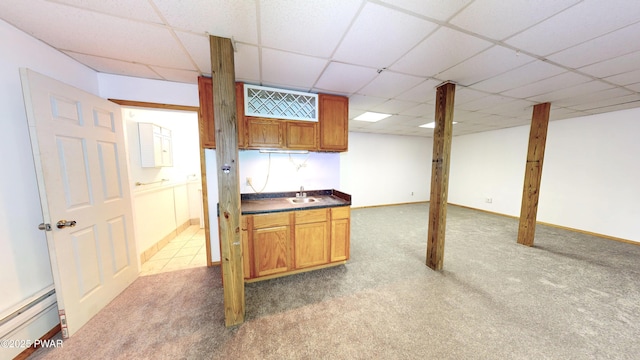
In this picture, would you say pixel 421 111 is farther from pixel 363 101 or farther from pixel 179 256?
pixel 179 256

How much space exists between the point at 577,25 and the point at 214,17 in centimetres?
272

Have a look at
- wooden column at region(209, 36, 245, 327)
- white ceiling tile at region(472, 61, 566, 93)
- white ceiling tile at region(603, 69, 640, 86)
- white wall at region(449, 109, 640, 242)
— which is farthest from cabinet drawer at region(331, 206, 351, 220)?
white wall at region(449, 109, 640, 242)

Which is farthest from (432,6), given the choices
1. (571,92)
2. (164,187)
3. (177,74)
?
(164,187)

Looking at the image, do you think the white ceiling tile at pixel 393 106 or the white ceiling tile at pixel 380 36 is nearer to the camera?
the white ceiling tile at pixel 380 36

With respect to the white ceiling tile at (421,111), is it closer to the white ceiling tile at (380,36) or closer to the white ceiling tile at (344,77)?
the white ceiling tile at (344,77)

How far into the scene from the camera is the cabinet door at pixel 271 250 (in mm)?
2338

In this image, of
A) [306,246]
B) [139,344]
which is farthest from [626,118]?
[139,344]

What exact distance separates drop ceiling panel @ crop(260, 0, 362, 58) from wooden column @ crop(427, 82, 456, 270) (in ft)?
5.52

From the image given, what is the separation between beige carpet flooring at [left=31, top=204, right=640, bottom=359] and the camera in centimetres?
153

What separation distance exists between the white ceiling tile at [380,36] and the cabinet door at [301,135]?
1008 millimetres

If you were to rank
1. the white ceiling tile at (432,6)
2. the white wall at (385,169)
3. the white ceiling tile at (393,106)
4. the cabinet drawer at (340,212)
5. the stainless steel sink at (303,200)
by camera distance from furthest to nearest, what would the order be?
the white wall at (385,169) → the white ceiling tile at (393,106) → the stainless steel sink at (303,200) → the cabinet drawer at (340,212) → the white ceiling tile at (432,6)

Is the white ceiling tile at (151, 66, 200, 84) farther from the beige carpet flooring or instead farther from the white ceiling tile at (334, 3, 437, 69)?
the beige carpet flooring

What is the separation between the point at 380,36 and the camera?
1590mm

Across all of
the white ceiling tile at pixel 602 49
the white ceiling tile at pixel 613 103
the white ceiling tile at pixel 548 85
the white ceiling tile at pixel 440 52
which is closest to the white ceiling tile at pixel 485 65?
the white ceiling tile at pixel 440 52
